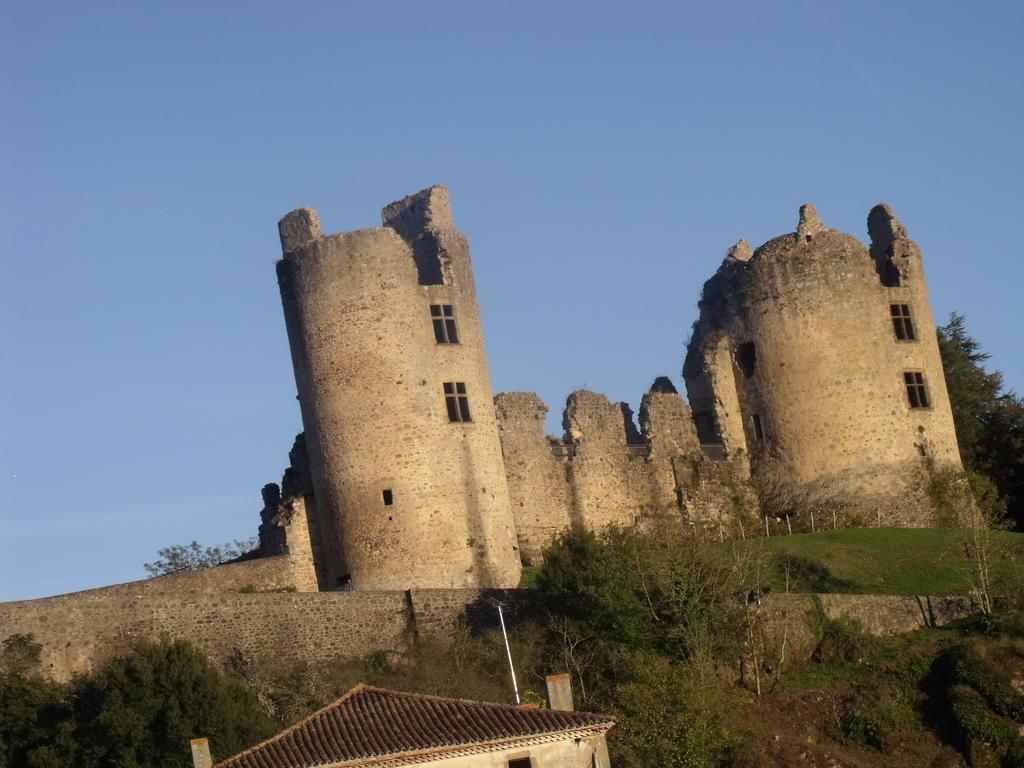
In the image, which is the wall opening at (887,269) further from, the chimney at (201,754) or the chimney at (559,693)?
the chimney at (201,754)

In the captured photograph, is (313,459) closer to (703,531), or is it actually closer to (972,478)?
(703,531)

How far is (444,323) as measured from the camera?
38969mm

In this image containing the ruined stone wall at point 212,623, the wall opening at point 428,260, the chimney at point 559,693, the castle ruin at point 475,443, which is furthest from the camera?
the wall opening at point 428,260

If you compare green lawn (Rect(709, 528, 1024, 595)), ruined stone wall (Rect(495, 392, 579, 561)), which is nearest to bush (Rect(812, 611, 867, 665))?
green lawn (Rect(709, 528, 1024, 595))

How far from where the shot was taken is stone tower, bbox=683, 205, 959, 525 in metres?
43.8

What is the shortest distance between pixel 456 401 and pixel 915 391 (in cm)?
1241

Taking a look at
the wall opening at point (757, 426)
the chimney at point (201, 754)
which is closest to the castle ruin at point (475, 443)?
the wall opening at point (757, 426)

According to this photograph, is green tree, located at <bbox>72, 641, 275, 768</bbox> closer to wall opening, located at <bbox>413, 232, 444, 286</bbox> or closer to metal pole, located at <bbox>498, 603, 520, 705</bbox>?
metal pole, located at <bbox>498, 603, 520, 705</bbox>

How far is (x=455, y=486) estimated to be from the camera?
123 feet

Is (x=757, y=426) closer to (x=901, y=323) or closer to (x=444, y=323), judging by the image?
(x=901, y=323)

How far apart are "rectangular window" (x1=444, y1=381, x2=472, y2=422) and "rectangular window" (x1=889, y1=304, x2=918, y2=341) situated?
39.5 feet

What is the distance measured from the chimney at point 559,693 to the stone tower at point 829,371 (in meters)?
16.1

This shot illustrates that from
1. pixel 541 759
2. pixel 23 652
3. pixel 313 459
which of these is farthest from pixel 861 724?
pixel 23 652

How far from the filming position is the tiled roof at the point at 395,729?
2677 centimetres
